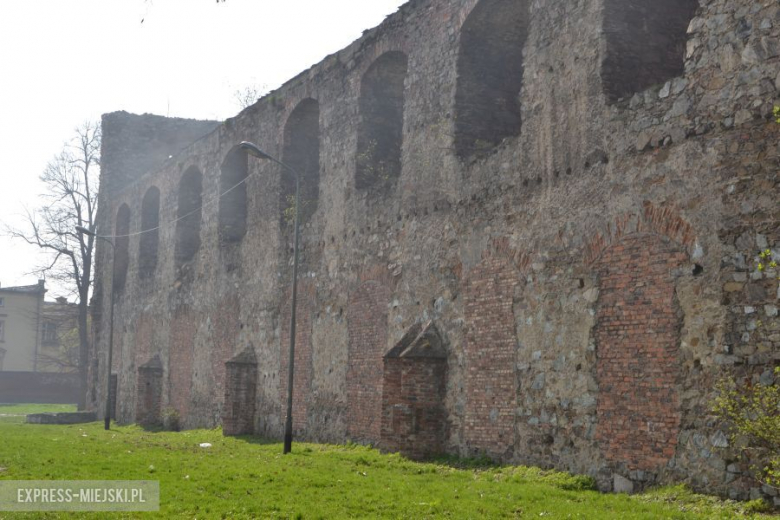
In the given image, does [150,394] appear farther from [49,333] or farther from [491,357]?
[49,333]

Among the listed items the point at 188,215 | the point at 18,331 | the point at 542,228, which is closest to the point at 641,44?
the point at 542,228

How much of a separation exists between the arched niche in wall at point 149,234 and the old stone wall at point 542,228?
993 cm

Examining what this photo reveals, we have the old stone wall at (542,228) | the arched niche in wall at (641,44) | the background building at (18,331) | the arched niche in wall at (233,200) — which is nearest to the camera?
the old stone wall at (542,228)

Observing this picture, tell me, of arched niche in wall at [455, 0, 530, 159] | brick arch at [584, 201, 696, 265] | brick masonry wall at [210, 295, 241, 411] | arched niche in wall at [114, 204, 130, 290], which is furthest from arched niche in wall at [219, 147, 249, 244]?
brick arch at [584, 201, 696, 265]

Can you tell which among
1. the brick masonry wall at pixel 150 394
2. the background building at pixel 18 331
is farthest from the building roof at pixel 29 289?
the brick masonry wall at pixel 150 394

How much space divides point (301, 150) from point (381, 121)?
357cm

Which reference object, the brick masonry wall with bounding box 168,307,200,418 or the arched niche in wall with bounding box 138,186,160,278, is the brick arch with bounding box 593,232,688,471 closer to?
the brick masonry wall with bounding box 168,307,200,418

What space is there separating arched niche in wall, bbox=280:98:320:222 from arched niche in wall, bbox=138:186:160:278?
10087mm

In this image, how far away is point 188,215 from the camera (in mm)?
26500

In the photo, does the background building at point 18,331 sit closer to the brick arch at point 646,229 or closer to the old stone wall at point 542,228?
the old stone wall at point 542,228

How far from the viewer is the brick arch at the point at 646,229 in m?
9.78

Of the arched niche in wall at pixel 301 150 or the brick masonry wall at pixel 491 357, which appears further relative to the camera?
the arched niche in wall at pixel 301 150

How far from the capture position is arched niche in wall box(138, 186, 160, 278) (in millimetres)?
29406

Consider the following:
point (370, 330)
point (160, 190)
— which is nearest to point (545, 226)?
point (370, 330)
